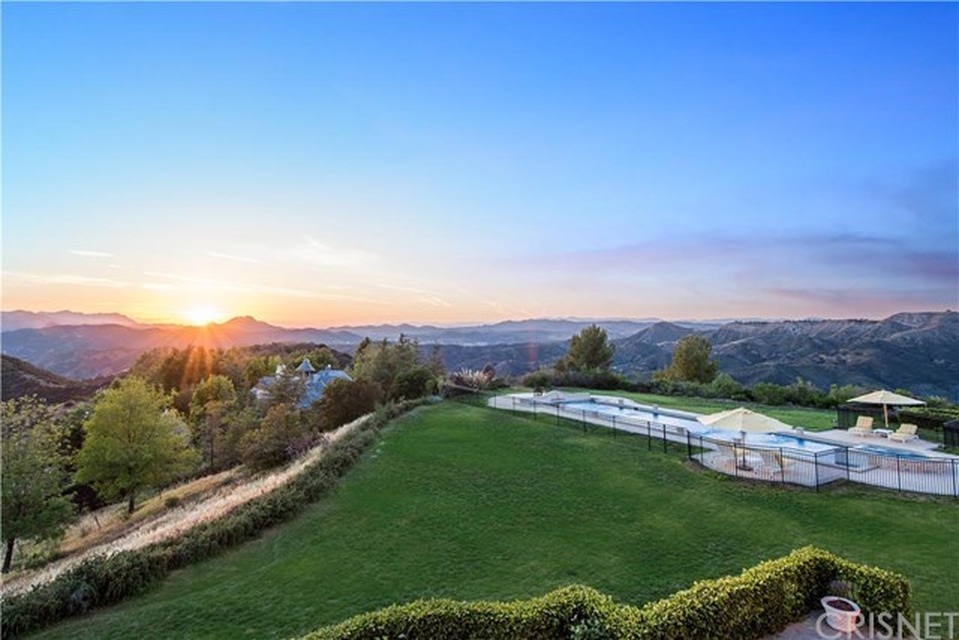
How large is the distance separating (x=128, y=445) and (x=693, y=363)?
38492 mm

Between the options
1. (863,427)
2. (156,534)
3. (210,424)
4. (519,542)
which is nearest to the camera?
(519,542)

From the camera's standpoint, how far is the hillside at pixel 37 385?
224 feet

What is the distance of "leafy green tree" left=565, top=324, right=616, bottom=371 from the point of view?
141 ft

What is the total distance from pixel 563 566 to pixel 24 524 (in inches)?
705

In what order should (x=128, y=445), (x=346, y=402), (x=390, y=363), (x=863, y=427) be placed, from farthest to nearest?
(x=390, y=363)
(x=346, y=402)
(x=128, y=445)
(x=863, y=427)

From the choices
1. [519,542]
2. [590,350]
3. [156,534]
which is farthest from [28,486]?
[590,350]

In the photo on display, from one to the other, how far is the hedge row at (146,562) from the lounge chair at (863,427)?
1795cm

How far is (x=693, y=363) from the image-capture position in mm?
41625

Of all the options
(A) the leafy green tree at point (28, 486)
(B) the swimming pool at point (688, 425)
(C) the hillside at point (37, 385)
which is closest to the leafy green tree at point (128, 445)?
(A) the leafy green tree at point (28, 486)

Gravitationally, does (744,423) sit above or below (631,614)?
above

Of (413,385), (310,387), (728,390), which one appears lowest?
(310,387)

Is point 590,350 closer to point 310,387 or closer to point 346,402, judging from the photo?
point 346,402

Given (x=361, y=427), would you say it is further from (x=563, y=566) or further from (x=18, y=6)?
(x=18, y=6)

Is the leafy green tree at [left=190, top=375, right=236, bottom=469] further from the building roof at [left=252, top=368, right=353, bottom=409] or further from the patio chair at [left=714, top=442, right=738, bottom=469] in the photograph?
the patio chair at [left=714, top=442, right=738, bottom=469]
